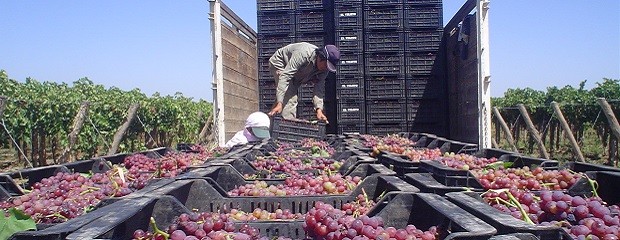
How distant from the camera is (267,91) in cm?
921

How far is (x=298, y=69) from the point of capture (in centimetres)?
755

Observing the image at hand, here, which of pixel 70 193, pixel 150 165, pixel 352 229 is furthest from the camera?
pixel 150 165

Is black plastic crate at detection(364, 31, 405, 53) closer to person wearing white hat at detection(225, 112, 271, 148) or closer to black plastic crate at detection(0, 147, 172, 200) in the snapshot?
person wearing white hat at detection(225, 112, 271, 148)

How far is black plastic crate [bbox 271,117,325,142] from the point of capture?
6492 mm

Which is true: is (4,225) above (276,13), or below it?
A: below

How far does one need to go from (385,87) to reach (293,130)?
2468 mm

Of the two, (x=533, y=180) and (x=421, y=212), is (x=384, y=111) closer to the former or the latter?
(x=533, y=180)

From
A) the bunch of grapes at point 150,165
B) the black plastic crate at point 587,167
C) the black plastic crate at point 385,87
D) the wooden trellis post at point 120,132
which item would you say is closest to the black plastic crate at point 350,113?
the black plastic crate at point 385,87

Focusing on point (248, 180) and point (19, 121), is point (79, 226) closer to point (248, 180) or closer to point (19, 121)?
point (248, 180)

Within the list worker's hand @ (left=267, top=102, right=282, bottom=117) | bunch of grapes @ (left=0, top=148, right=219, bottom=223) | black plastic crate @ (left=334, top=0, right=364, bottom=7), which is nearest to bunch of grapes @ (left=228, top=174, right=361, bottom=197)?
bunch of grapes @ (left=0, top=148, right=219, bottom=223)

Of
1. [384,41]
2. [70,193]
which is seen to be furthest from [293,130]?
[70,193]

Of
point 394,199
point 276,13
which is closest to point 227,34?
point 276,13

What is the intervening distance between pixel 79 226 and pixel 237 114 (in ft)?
20.8

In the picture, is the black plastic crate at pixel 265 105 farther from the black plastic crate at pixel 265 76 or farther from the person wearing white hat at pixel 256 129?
the person wearing white hat at pixel 256 129
